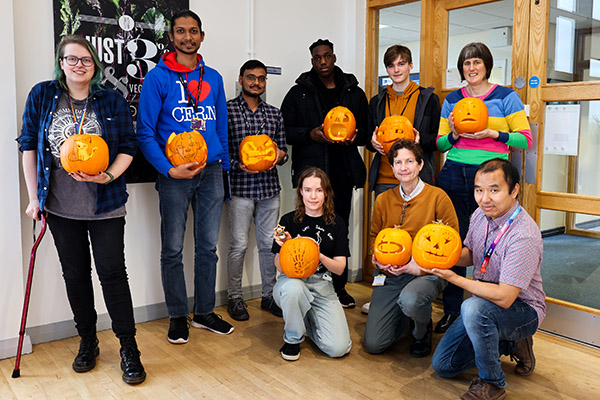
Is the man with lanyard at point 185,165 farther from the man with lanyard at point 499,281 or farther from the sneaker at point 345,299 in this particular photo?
the man with lanyard at point 499,281

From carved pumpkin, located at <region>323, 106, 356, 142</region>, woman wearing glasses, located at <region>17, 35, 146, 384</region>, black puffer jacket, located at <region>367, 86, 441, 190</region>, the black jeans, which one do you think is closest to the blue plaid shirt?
woman wearing glasses, located at <region>17, 35, 146, 384</region>

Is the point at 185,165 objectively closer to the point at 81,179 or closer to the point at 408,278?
the point at 81,179

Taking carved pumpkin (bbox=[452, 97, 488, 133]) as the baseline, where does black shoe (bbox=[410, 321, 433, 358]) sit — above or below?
below

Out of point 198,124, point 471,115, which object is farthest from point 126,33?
point 471,115

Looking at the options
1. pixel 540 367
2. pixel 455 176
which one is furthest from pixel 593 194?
pixel 540 367

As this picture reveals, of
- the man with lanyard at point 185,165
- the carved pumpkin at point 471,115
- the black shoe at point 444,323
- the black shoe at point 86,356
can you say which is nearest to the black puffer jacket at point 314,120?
the man with lanyard at point 185,165

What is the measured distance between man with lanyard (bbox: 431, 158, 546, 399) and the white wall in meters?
1.94

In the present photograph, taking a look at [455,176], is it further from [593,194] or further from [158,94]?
[158,94]

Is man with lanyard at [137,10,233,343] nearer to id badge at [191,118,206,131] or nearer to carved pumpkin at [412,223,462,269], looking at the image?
id badge at [191,118,206,131]

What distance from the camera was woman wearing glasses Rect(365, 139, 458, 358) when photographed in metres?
2.88

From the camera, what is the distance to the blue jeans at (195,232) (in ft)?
10.3

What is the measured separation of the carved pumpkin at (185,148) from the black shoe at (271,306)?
1202mm

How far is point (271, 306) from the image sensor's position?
12.1ft

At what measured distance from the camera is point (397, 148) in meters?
2.94
